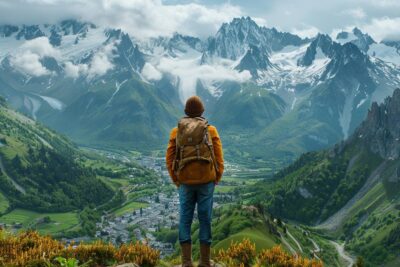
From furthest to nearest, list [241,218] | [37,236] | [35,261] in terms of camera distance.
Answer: [241,218] < [37,236] < [35,261]

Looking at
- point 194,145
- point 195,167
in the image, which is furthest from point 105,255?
point 194,145

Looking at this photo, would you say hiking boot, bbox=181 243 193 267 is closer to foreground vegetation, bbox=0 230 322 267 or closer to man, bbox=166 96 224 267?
man, bbox=166 96 224 267

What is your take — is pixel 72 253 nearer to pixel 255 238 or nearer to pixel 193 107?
pixel 193 107

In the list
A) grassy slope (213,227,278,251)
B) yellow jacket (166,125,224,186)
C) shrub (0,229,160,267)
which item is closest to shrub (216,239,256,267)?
shrub (0,229,160,267)

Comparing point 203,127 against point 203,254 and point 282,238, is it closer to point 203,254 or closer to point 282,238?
point 203,254

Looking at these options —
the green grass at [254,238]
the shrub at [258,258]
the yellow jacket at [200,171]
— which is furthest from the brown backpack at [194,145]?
the green grass at [254,238]

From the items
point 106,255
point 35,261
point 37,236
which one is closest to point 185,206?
point 106,255

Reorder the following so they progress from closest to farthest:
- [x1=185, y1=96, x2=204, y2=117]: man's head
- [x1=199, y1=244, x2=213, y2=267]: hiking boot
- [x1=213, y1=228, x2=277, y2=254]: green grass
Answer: [x1=199, y1=244, x2=213, y2=267]: hiking boot → [x1=185, y1=96, x2=204, y2=117]: man's head → [x1=213, y1=228, x2=277, y2=254]: green grass
